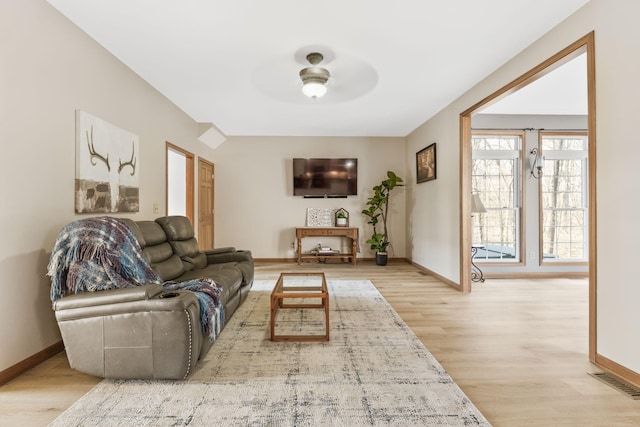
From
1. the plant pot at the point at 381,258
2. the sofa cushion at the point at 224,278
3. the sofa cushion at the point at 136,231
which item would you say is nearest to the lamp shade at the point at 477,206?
the plant pot at the point at 381,258

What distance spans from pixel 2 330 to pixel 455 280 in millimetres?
4408

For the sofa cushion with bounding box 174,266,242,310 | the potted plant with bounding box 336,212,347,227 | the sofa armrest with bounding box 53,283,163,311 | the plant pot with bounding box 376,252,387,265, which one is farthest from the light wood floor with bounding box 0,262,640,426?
the potted plant with bounding box 336,212,347,227

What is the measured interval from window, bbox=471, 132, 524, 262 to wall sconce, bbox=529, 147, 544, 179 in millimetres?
179

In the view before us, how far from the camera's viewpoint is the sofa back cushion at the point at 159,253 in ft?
9.22

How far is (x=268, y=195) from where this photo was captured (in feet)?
20.4

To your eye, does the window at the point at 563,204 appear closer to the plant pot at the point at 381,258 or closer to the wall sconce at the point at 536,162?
the wall sconce at the point at 536,162

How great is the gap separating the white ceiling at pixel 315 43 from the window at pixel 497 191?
132 centimetres

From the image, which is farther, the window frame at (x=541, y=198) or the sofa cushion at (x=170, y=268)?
the window frame at (x=541, y=198)

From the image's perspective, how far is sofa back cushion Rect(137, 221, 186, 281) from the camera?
2.81 m

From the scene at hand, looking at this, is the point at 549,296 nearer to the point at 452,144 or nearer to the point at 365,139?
the point at 452,144

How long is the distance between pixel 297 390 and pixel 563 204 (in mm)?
5299

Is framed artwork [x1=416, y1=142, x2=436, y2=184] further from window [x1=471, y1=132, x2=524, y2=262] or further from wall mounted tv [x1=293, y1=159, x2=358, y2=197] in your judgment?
wall mounted tv [x1=293, y1=159, x2=358, y2=197]

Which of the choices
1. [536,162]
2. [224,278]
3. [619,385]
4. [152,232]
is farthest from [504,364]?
[536,162]

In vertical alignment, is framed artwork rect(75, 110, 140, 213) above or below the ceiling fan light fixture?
below
